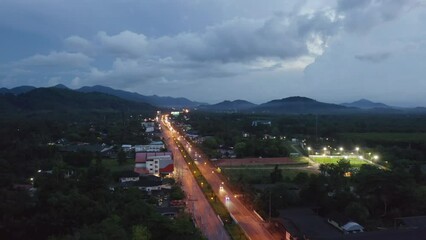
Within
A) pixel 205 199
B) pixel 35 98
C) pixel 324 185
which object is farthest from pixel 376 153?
pixel 35 98

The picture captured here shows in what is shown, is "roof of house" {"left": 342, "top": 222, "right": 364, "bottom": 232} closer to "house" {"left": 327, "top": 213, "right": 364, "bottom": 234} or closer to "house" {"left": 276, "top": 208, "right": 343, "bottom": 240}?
"house" {"left": 327, "top": 213, "right": 364, "bottom": 234}

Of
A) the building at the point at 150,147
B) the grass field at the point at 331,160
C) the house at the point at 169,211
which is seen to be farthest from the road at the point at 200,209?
the grass field at the point at 331,160

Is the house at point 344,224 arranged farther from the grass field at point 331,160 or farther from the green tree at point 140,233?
the grass field at point 331,160

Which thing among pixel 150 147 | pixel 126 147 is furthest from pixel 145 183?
pixel 126 147

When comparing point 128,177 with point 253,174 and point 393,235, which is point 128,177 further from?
point 393,235

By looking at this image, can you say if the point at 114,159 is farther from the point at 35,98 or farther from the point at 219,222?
the point at 35,98

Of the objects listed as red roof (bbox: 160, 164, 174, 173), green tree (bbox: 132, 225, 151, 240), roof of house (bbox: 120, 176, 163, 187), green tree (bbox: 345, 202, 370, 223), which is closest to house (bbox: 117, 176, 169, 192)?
roof of house (bbox: 120, 176, 163, 187)

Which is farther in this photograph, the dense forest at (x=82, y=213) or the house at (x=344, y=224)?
the house at (x=344, y=224)
